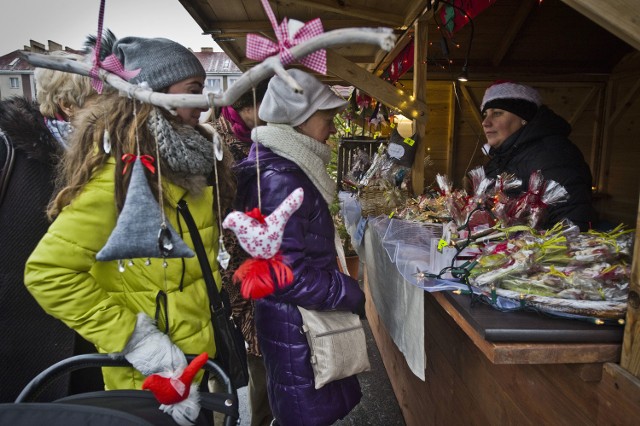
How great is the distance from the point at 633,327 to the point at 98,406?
56.6 inches

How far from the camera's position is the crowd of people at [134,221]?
1.31 meters

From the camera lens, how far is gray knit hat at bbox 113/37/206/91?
55.0 inches

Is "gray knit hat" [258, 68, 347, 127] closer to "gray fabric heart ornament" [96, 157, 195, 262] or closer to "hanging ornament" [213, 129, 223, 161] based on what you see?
"hanging ornament" [213, 129, 223, 161]

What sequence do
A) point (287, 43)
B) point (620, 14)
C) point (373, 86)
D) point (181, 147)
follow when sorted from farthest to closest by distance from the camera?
point (373, 86), point (181, 147), point (620, 14), point (287, 43)

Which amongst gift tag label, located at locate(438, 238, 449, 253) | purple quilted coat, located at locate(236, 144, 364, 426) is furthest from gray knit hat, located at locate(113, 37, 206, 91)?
gift tag label, located at locate(438, 238, 449, 253)

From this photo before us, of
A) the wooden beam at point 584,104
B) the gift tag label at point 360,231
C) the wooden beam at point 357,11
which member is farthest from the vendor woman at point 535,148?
the wooden beam at point 584,104

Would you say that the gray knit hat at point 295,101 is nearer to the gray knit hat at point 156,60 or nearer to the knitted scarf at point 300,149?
the knitted scarf at point 300,149

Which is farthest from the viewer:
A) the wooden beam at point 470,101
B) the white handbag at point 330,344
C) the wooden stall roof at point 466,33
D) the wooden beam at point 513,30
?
the wooden beam at point 470,101

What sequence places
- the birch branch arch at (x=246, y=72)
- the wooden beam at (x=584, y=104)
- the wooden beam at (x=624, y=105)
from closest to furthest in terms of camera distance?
1. the birch branch arch at (x=246, y=72)
2. the wooden beam at (x=624, y=105)
3. the wooden beam at (x=584, y=104)

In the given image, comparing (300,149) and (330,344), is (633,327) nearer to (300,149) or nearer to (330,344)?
(330,344)

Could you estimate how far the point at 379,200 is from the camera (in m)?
3.31

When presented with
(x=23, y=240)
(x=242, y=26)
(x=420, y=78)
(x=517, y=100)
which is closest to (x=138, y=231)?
(x=23, y=240)

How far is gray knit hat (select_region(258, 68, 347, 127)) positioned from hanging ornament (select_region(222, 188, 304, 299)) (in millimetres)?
685

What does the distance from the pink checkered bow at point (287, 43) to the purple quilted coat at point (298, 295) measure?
0.77 meters
